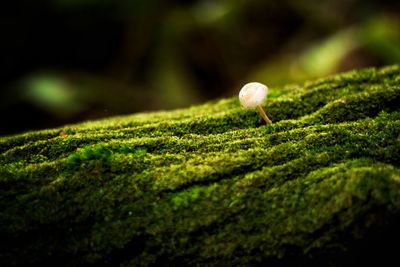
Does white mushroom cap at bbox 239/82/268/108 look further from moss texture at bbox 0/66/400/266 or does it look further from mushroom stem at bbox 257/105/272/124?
moss texture at bbox 0/66/400/266

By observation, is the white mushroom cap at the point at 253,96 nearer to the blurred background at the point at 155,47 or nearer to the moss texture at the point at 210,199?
the moss texture at the point at 210,199

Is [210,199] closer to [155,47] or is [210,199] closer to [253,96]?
[253,96]

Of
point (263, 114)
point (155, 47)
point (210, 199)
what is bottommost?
point (210, 199)

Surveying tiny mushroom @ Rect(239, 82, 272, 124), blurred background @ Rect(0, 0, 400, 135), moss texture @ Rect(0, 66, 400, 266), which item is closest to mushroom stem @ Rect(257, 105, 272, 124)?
tiny mushroom @ Rect(239, 82, 272, 124)

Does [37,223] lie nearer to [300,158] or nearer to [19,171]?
[19,171]

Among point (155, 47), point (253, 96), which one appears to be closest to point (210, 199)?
point (253, 96)

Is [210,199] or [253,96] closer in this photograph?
[210,199]

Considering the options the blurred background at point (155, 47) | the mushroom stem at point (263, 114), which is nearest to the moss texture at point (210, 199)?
the mushroom stem at point (263, 114)
